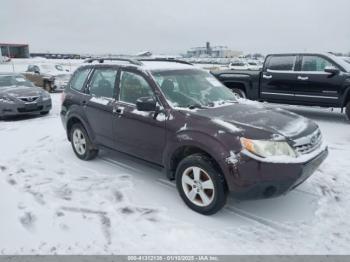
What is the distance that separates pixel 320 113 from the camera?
10.2 meters

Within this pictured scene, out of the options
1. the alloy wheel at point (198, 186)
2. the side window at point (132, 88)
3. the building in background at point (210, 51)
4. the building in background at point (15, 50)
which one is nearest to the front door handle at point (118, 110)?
the side window at point (132, 88)

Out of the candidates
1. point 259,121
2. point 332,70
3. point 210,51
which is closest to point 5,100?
point 259,121

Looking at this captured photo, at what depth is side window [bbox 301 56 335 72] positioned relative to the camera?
884 centimetres

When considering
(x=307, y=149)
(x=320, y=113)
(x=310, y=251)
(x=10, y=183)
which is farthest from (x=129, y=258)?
(x=320, y=113)

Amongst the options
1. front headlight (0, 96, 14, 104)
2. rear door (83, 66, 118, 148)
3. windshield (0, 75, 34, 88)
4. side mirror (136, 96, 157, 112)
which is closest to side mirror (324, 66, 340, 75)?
rear door (83, 66, 118, 148)

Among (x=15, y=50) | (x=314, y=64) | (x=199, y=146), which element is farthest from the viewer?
(x=15, y=50)

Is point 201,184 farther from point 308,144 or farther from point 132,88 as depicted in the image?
point 132,88

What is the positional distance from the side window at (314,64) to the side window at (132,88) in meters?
6.21

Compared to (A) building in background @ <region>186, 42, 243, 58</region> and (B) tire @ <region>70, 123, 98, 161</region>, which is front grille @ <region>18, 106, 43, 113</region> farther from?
(A) building in background @ <region>186, 42, 243, 58</region>

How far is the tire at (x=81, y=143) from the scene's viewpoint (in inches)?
222

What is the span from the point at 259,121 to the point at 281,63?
6449mm

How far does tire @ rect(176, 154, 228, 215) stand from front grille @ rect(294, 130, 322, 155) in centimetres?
92

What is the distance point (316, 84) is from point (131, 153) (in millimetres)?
6313

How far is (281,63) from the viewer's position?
31.3ft
